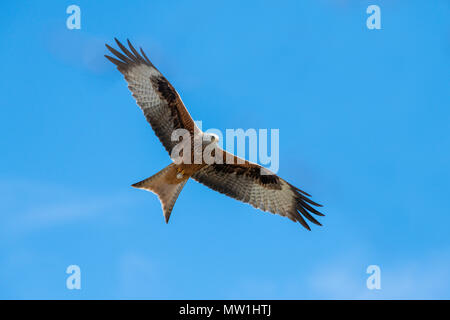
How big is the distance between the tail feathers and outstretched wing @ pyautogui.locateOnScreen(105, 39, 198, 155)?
41 centimetres

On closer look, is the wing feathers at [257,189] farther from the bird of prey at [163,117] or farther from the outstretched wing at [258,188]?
the bird of prey at [163,117]

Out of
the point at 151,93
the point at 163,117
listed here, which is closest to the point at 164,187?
the point at 163,117

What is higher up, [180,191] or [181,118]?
[181,118]

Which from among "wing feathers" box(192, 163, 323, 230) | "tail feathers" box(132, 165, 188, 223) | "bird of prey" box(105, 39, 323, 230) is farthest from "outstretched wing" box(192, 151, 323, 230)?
"tail feathers" box(132, 165, 188, 223)

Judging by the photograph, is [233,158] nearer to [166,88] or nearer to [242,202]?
[242,202]

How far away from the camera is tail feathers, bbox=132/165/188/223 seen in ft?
28.9

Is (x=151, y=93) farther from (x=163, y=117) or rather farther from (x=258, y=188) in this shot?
(x=258, y=188)

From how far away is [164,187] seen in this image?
8.88 metres

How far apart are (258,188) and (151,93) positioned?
8.94 feet

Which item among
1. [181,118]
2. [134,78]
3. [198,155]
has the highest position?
[134,78]
